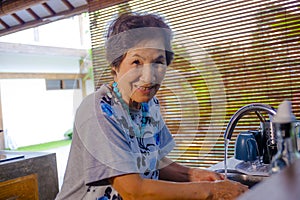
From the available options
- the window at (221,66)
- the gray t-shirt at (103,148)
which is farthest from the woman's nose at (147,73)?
the window at (221,66)

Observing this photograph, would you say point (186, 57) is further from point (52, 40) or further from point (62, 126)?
point (62, 126)

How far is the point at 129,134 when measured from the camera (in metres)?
1.12

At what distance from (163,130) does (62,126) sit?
10323mm

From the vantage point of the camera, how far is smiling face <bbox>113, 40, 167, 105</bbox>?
3.71ft

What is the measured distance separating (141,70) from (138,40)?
105mm

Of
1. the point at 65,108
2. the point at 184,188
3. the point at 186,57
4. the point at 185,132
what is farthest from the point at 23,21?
the point at 65,108

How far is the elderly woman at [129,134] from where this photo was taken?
3.21 ft

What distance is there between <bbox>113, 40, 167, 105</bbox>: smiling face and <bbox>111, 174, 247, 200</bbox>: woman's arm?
31cm

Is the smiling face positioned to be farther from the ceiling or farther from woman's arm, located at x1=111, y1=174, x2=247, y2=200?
the ceiling

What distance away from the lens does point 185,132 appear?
3.04 m

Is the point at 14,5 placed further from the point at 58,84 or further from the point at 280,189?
the point at 58,84

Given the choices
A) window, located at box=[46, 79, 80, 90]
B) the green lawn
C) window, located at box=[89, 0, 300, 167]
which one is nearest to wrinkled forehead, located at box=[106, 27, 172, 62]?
window, located at box=[89, 0, 300, 167]

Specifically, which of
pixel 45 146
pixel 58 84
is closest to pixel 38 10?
pixel 45 146

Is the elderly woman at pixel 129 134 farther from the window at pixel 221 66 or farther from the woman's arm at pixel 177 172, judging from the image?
the window at pixel 221 66
